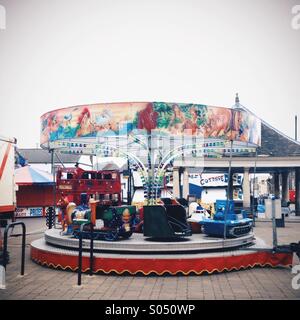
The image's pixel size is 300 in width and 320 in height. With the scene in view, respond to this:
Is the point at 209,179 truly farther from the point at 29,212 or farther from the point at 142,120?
the point at 142,120

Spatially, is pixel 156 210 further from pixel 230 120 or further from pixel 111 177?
pixel 111 177

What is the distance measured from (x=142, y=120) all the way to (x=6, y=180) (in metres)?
4.49

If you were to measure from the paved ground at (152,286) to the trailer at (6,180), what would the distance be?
2104 millimetres

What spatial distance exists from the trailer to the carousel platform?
5.03 feet

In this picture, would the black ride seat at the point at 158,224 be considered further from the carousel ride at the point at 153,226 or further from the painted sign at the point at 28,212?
the painted sign at the point at 28,212

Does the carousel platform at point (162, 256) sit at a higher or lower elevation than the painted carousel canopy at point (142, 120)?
lower

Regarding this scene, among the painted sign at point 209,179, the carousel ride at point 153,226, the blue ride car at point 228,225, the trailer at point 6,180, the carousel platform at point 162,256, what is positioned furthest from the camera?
the painted sign at point 209,179

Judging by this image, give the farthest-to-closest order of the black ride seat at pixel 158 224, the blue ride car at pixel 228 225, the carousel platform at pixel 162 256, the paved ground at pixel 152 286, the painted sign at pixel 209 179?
the painted sign at pixel 209 179 < the blue ride car at pixel 228 225 < the black ride seat at pixel 158 224 < the carousel platform at pixel 162 256 < the paved ground at pixel 152 286

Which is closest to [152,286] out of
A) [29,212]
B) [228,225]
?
[228,225]

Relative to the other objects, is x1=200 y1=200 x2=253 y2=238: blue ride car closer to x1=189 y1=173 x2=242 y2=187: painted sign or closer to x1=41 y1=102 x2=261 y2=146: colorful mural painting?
x1=41 y1=102 x2=261 y2=146: colorful mural painting

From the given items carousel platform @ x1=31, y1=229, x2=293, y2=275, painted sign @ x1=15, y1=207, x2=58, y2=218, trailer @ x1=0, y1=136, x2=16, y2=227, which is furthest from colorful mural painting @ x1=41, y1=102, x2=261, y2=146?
painted sign @ x1=15, y1=207, x2=58, y2=218

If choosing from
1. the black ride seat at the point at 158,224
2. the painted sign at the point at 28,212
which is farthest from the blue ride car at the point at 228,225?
the painted sign at the point at 28,212

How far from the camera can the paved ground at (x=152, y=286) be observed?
6.72 m
